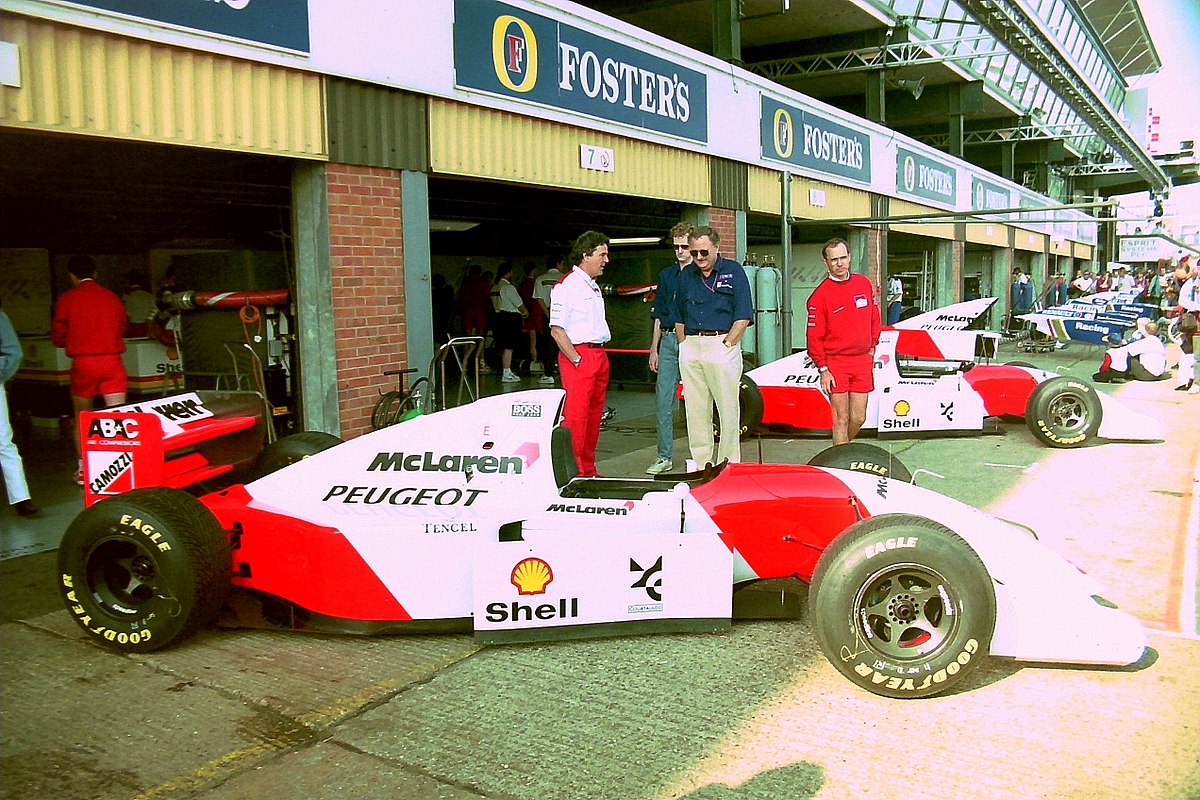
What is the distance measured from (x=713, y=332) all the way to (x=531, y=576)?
119 inches

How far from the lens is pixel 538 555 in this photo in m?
3.73

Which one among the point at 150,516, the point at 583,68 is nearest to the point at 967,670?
the point at 150,516

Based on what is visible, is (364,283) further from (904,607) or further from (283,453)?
(904,607)

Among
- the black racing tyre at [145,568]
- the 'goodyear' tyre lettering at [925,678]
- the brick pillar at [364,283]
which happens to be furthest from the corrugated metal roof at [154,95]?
the 'goodyear' tyre lettering at [925,678]

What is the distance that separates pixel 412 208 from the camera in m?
7.34

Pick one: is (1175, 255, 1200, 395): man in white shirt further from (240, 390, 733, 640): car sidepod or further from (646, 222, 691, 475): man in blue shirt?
(240, 390, 733, 640): car sidepod

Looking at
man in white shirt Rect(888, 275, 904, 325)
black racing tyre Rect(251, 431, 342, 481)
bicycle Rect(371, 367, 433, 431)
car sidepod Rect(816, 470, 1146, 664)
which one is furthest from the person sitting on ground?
black racing tyre Rect(251, 431, 342, 481)

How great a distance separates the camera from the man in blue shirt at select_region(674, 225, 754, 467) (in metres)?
6.23

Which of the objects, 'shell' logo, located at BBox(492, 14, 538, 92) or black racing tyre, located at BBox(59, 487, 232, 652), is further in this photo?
'shell' logo, located at BBox(492, 14, 538, 92)

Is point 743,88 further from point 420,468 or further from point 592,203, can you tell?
point 420,468

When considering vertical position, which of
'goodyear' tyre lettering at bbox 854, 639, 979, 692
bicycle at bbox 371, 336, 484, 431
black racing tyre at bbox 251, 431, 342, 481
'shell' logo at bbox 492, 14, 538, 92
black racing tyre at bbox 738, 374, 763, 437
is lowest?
'goodyear' tyre lettering at bbox 854, 639, 979, 692

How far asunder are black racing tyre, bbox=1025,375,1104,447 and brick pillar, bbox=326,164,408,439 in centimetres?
564

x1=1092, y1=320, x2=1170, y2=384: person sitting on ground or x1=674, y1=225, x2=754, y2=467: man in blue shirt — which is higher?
x1=674, y1=225, x2=754, y2=467: man in blue shirt

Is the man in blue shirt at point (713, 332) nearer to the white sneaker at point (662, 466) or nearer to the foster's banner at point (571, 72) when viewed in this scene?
the white sneaker at point (662, 466)
